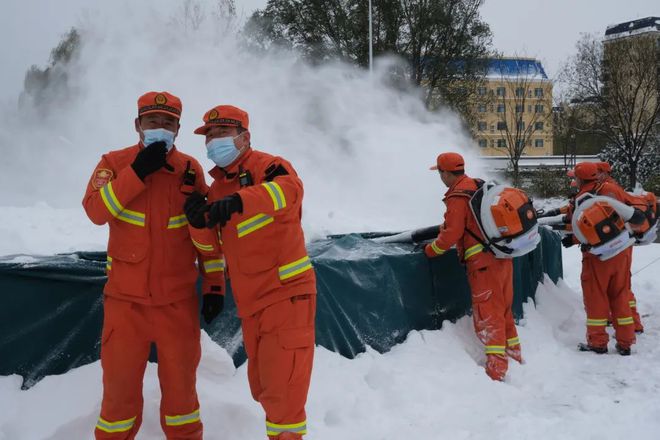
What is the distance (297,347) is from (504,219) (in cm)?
252

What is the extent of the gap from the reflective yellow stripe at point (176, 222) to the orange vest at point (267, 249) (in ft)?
0.74

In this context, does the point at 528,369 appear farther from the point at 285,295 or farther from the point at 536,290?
the point at 285,295

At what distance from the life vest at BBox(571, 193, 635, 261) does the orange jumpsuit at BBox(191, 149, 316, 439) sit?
11.9 feet

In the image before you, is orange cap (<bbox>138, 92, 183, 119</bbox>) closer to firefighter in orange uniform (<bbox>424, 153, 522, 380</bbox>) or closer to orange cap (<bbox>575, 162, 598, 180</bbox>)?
firefighter in orange uniform (<bbox>424, 153, 522, 380</bbox>)

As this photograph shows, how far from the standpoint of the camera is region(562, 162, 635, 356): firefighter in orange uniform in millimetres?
5367

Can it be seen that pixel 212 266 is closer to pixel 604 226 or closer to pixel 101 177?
pixel 101 177

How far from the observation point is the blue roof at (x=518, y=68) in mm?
26312

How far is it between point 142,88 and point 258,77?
225 centimetres

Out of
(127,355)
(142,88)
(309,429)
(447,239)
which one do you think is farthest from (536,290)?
(142,88)

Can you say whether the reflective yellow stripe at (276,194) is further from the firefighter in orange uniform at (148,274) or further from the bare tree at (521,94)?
the bare tree at (521,94)

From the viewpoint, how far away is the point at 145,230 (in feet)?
8.94

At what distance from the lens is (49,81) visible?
12.4 metres

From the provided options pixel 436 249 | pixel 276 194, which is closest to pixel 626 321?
pixel 436 249

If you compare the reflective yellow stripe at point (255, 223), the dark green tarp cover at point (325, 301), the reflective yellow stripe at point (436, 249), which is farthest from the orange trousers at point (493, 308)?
the reflective yellow stripe at point (255, 223)
